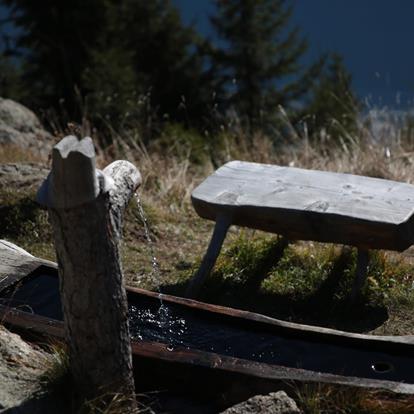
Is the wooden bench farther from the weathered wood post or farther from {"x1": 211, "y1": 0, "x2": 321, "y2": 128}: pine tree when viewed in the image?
{"x1": 211, "y1": 0, "x2": 321, "y2": 128}: pine tree

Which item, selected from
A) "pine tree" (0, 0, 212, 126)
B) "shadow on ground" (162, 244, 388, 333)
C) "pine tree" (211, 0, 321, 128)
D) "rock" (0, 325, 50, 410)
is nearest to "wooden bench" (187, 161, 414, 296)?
"shadow on ground" (162, 244, 388, 333)

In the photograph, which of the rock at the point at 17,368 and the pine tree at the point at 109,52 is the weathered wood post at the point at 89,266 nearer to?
the rock at the point at 17,368

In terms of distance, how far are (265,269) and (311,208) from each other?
899mm

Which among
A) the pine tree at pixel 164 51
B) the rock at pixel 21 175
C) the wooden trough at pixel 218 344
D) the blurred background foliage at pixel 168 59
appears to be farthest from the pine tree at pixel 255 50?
the wooden trough at pixel 218 344

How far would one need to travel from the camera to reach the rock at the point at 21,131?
854 cm

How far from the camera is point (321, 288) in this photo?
17.5 feet

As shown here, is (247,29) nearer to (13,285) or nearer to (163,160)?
(163,160)

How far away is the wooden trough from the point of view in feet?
11.7

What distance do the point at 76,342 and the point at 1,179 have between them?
3626 millimetres

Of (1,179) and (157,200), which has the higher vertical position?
(1,179)

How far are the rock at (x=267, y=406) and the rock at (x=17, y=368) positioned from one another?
32.7 inches

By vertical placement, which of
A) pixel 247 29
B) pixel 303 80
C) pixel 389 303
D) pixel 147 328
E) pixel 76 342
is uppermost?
pixel 76 342

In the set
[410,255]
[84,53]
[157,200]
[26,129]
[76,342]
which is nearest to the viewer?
[76,342]

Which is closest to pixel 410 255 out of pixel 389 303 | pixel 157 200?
pixel 389 303
